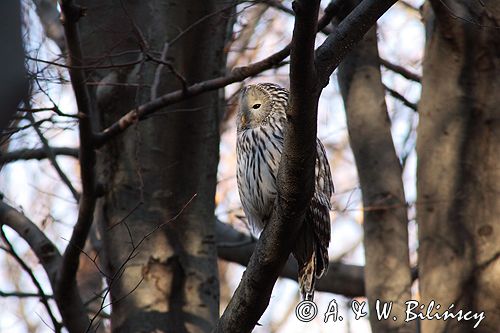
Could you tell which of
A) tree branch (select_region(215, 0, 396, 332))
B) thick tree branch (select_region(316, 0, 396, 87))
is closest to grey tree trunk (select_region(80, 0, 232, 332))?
tree branch (select_region(215, 0, 396, 332))

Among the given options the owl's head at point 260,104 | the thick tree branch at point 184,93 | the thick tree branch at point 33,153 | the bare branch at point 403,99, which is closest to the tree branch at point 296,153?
the thick tree branch at point 184,93

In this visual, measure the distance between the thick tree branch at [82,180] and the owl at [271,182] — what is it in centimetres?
106

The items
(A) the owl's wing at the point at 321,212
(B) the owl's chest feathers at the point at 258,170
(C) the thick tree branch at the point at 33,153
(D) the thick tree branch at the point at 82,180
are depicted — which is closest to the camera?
(D) the thick tree branch at the point at 82,180

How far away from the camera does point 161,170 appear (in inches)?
221

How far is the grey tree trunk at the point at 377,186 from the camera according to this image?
5754mm

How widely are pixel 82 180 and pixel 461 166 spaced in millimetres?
2478

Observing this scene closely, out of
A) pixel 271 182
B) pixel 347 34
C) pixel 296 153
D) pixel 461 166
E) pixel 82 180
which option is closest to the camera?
pixel 296 153

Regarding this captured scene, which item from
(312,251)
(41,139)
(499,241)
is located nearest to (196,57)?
(41,139)

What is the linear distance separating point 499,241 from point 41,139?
9.68ft

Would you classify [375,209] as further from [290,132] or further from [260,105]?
[290,132]

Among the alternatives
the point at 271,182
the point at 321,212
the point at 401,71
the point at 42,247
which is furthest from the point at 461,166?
the point at 42,247

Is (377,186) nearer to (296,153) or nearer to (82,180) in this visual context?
(82,180)

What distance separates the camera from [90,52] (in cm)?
568

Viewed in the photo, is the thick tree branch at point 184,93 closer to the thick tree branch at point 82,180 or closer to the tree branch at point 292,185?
the thick tree branch at point 82,180
